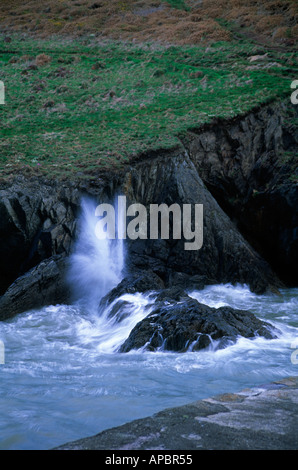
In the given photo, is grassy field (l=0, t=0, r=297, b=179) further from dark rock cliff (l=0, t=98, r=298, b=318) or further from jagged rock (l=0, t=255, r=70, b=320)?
jagged rock (l=0, t=255, r=70, b=320)

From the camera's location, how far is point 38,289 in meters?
12.3

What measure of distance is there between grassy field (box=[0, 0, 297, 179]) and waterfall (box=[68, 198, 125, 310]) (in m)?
1.90

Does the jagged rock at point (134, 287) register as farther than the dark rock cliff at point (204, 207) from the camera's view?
No

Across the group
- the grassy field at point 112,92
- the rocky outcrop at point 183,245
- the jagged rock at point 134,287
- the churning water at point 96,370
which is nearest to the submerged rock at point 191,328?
the churning water at point 96,370

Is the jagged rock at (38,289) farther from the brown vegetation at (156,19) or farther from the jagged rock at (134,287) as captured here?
the brown vegetation at (156,19)

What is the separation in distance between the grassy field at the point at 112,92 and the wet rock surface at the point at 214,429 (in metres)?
11.6

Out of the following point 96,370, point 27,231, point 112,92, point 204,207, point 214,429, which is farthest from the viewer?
point 112,92

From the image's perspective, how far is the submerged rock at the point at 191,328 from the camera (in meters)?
8.05

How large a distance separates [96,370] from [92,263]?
22.5 ft

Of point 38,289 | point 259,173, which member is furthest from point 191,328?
point 259,173

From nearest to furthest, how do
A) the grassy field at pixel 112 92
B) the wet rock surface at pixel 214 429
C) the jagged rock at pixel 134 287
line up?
the wet rock surface at pixel 214 429
the jagged rock at pixel 134 287
the grassy field at pixel 112 92

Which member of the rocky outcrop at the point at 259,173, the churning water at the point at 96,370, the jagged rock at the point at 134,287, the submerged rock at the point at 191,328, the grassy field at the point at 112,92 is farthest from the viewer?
the rocky outcrop at the point at 259,173

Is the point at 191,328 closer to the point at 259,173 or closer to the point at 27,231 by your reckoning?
the point at 27,231

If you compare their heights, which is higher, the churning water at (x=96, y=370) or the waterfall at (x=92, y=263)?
the waterfall at (x=92, y=263)
